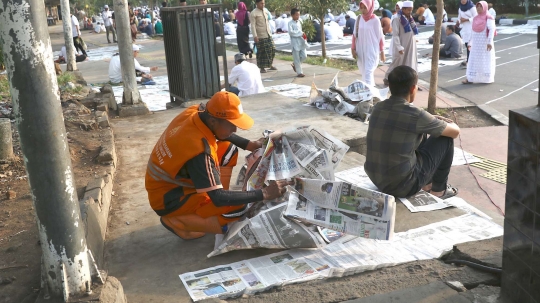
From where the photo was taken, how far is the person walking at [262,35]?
40.2 feet

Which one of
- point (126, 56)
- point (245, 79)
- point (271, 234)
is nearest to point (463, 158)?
point (271, 234)

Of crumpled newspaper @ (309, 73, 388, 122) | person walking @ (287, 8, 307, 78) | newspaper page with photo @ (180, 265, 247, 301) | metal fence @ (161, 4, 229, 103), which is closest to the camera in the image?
newspaper page with photo @ (180, 265, 247, 301)

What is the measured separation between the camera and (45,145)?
8.27 ft

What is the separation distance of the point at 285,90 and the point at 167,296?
23.6 ft

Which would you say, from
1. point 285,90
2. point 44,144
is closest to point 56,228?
point 44,144

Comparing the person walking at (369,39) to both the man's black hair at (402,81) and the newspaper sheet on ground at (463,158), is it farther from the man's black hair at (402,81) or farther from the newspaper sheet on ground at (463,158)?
the man's black hair at (402,81)

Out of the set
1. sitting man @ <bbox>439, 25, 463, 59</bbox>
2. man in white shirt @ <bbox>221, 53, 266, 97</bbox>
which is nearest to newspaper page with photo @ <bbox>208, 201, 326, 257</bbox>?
man in white shirt @ <bbox>221, 53, 266, 97</bbox>

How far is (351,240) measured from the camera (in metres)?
3.59

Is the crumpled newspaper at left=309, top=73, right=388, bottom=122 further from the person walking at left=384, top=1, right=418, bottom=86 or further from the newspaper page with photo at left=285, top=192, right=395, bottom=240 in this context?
the newspaper page with photo at left=285, top=192, right=395, bottom=240

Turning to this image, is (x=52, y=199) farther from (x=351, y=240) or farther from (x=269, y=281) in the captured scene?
(x=351, y=240)

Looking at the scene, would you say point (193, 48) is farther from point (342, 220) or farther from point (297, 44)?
point (342, 220)

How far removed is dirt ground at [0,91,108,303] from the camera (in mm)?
3316

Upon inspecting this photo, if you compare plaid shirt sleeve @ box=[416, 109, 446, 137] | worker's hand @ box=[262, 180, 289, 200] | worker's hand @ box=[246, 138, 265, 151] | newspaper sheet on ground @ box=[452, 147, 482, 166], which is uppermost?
plaid shirt sleeve @ box=[416, 109, 446, 137]

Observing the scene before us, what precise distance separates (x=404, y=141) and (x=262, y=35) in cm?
881
